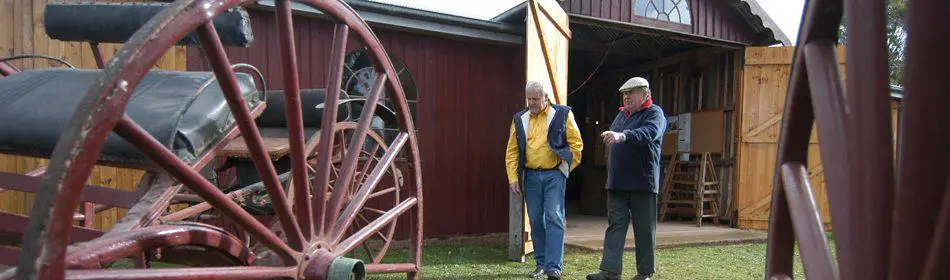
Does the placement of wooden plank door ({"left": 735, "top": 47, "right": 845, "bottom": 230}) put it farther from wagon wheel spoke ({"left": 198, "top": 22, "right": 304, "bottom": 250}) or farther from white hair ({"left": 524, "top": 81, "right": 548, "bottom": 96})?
wagon wheel spoke ({"left": 198, "top": 22, "right": 304, "bottom": 250})

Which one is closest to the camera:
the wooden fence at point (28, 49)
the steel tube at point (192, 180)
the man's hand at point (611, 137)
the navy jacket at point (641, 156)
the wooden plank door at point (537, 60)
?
the steel tube at point (192, 180)

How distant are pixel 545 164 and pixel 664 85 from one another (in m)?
5.80

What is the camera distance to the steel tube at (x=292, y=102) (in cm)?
166

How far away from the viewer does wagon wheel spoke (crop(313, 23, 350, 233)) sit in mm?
1924

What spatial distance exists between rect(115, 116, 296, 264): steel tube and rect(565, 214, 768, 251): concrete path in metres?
4.30

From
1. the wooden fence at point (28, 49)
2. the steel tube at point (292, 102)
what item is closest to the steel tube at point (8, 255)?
the steel tube at point (292, 102)

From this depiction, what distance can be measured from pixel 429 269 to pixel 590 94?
7.23m

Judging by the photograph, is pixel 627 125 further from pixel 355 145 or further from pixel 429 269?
pixel 355 145

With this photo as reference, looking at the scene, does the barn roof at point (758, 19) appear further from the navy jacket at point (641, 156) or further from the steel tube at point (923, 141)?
the steel tube at point (923, 141)

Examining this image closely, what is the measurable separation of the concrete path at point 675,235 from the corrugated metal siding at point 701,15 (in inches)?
91.7

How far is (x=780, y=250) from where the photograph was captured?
3.90 ft

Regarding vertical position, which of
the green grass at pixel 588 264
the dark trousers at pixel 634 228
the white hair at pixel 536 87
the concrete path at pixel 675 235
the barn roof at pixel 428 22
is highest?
the barn roof at pixel 428 22

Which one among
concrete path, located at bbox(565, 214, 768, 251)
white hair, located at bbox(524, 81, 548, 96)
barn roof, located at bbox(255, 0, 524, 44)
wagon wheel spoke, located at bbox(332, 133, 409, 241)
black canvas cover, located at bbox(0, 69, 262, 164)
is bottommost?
concrete path, located at bbox(565, 214, 768, 251)

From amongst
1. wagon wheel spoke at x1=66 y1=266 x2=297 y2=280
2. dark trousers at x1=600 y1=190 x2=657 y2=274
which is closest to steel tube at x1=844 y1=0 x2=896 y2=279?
wagon wheel spoke at x1=66 y1=266 x2=297 y2=280
